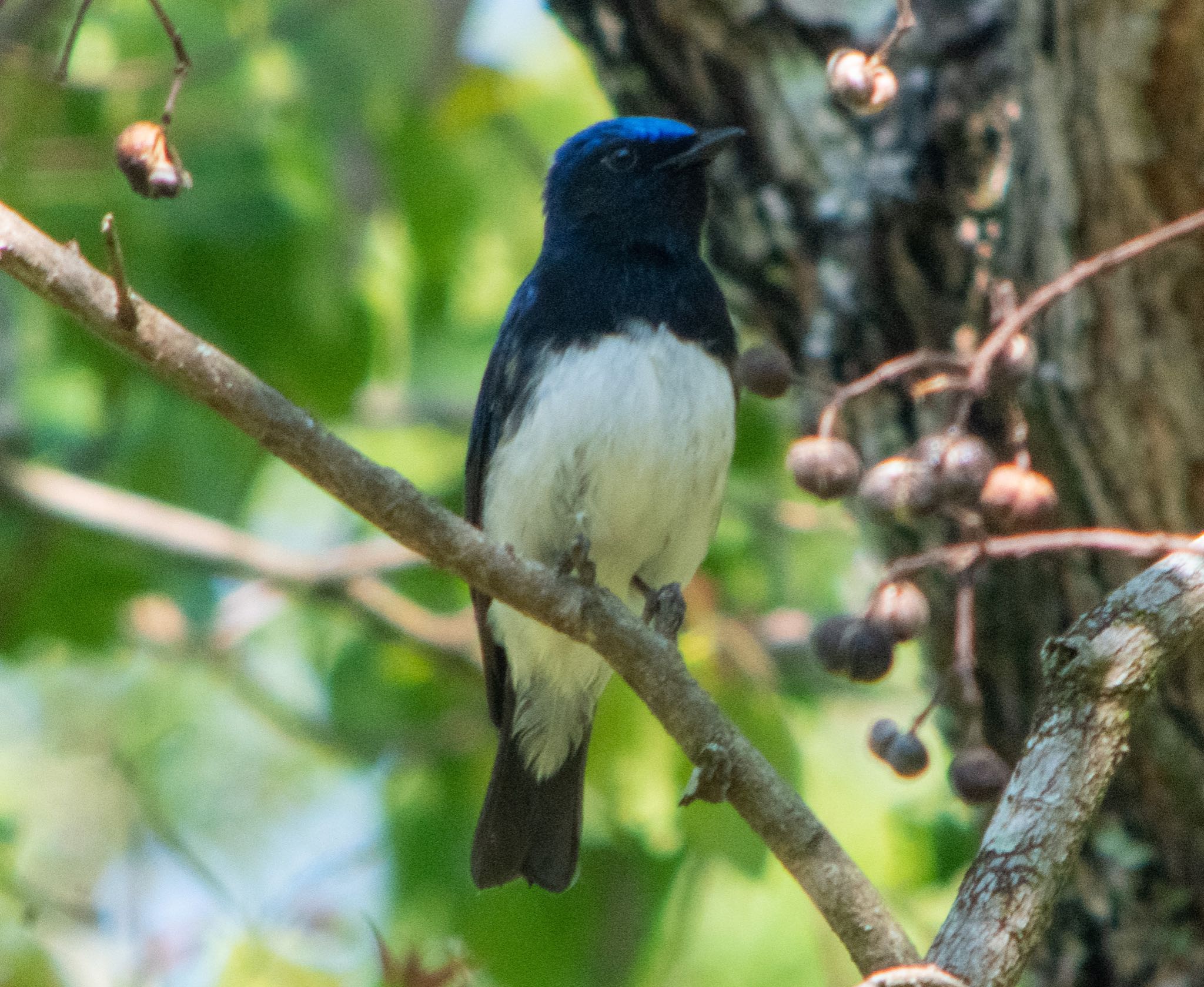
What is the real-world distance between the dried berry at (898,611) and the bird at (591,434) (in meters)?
0.46

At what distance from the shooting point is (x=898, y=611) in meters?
2.38

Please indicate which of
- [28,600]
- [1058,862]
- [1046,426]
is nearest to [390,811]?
[28,600]

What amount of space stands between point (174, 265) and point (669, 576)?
1.69 m

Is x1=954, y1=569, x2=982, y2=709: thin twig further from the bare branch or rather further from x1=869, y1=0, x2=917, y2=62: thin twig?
x1=869, y1=0, x2=917, y2=62: thin twig

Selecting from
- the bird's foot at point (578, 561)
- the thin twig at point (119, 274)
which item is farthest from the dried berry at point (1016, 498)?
the thin twig at point (119, 274)

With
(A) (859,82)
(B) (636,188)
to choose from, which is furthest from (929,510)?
(B) (636,188)

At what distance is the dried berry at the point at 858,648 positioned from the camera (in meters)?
2.34

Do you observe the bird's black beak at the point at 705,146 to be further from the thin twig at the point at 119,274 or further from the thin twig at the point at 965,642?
the thin twig at the point at 119,274

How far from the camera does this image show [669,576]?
3350mm

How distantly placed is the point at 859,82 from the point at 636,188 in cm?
109

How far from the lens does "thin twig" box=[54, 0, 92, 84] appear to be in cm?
210

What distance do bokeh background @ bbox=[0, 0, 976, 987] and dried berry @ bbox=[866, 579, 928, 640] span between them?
0.76m

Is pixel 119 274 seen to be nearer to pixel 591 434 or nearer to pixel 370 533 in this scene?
pixel 591 434

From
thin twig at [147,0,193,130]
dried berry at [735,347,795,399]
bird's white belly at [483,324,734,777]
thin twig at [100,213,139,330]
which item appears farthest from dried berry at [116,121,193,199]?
bird's white belly at [483,324,734,777]
